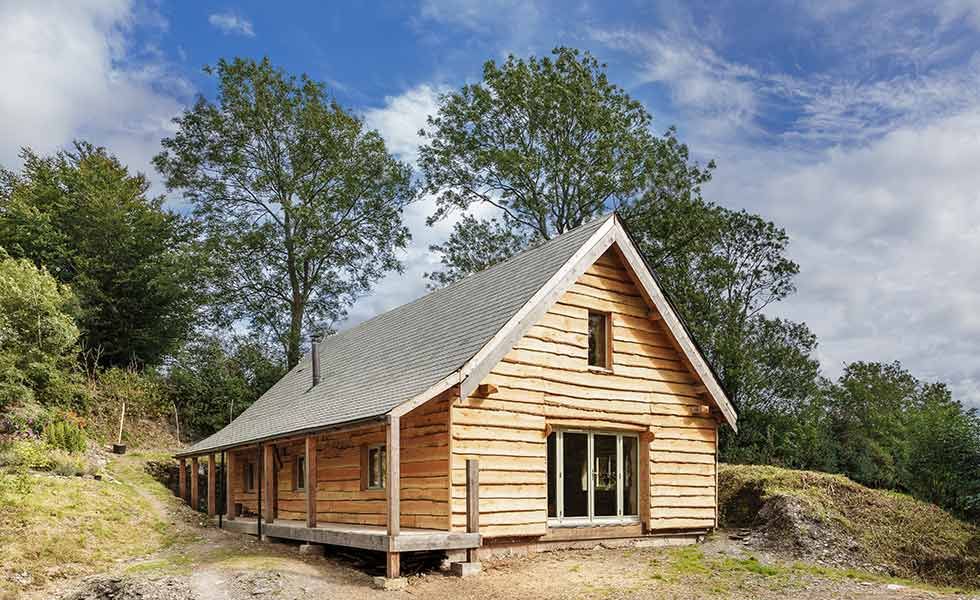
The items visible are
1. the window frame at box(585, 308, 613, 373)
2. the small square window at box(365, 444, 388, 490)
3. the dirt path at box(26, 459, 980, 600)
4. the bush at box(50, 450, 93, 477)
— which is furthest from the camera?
the bush at box(50, 450, 93, 477)

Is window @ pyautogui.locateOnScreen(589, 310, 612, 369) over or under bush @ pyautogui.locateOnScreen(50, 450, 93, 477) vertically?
over

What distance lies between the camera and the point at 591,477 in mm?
16328

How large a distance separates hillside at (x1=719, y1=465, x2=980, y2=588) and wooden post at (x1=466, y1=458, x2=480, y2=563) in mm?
7032

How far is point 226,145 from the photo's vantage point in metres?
37.3

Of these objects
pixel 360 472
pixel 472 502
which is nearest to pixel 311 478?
pixel 360 472

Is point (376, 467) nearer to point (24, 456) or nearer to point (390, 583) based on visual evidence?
point (390, 583)

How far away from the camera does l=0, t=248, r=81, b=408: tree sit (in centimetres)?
2655

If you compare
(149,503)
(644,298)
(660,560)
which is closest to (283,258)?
(149,503)

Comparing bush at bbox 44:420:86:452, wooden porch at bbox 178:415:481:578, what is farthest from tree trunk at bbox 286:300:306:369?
wooden porch at bbox 178:415:481:578

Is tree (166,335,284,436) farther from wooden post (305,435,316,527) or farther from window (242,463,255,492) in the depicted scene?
wooden post (305,435,316,527)

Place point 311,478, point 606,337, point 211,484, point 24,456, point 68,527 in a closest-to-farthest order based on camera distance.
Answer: point 311,478
point 606,337
point 68,527
point 24,456
point 211,484

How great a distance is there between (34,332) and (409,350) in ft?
53.3

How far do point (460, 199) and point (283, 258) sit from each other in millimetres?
8274

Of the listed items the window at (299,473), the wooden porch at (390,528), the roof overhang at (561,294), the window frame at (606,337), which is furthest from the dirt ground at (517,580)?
the window at (299,473)
